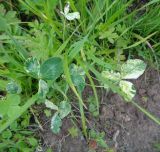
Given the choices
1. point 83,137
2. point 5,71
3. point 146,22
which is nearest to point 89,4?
point 146,22

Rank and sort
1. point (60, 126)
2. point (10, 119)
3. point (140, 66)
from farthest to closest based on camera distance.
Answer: point (60, 126), point (140, 66), point (10, 119)

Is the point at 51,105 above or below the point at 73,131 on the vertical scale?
above

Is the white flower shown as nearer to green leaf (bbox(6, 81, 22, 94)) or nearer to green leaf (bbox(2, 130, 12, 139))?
green leaf (bbox(6, 81, 22, 94))

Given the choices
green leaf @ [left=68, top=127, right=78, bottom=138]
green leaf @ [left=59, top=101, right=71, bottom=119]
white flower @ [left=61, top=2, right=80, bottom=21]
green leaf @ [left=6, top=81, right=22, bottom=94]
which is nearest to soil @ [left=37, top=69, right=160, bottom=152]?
green leaf @ [left=68, top=127, right=78, bottom=138]

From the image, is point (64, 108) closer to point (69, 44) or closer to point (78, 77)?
point (78, 77)

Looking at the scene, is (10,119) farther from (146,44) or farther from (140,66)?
(146,44)

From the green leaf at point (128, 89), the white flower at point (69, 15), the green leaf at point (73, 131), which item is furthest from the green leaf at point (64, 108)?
the white flower at point (69, 15)

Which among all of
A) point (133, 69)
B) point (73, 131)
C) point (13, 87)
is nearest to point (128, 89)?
point (133, 69)
